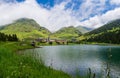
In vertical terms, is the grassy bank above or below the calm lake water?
above

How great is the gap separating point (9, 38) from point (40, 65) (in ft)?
582

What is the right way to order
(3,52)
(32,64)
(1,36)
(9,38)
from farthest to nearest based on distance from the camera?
(9,38) → (1,36) → (3,52) → (32,64)

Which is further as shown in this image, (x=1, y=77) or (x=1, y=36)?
(x=1, y=36)

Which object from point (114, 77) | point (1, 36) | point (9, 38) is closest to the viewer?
point (114, 77)

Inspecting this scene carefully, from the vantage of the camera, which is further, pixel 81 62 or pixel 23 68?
pixel 81 62

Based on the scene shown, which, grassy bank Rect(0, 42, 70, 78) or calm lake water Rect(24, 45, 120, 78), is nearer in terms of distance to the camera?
grassy bank Rect(0, 42, 70, 78)

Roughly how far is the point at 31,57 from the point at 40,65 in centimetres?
130

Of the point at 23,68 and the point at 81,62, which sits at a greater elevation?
the point at 23,68

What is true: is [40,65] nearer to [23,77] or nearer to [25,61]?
[25,61]

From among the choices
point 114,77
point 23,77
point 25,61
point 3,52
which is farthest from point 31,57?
point 114,77

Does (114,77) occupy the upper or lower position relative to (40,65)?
lower

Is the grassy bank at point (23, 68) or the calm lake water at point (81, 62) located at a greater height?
the grassy bank at point (23, 68)

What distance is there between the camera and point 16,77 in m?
10.9

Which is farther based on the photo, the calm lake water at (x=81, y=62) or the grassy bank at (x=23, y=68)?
the calm lake water at (x=81, y=62)
